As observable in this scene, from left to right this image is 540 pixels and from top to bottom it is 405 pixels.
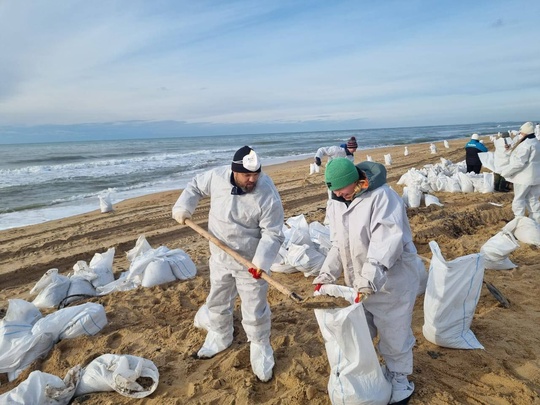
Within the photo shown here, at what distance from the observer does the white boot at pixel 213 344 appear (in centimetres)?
293

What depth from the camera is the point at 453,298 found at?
8.89ft

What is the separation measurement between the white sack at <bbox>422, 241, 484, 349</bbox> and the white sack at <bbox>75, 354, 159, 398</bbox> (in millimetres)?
2017

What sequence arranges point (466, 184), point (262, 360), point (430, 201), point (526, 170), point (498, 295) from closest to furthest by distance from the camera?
1. point (262, 360)
2. point (498, 295)
3. point (526, 170)
4. point (430, 201)
5. point (466, 184)

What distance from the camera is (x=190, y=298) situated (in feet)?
13.2

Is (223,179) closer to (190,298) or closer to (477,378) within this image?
(190,298)

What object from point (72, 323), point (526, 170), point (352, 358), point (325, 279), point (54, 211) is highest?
point (526, 170)

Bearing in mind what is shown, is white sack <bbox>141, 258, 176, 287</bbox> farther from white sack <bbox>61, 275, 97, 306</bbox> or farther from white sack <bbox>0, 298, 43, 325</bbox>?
white sack <bbox>0, 298, 43, 325</bbox>

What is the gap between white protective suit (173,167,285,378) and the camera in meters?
2.61

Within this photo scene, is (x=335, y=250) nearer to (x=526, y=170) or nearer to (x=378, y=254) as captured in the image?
(x=378, y=254)

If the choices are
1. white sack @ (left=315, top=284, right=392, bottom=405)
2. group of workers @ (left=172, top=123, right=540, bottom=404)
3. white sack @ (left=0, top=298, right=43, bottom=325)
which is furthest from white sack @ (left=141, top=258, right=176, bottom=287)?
white sack @ (left=315, top=284, right=392, bottom=405)

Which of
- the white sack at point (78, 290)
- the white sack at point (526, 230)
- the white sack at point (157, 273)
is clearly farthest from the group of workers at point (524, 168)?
the white sack at point (78, 290)

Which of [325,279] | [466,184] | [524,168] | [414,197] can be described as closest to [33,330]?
[325,279]

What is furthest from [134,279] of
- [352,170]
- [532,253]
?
[532,253]

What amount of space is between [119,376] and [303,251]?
8.09 ft
